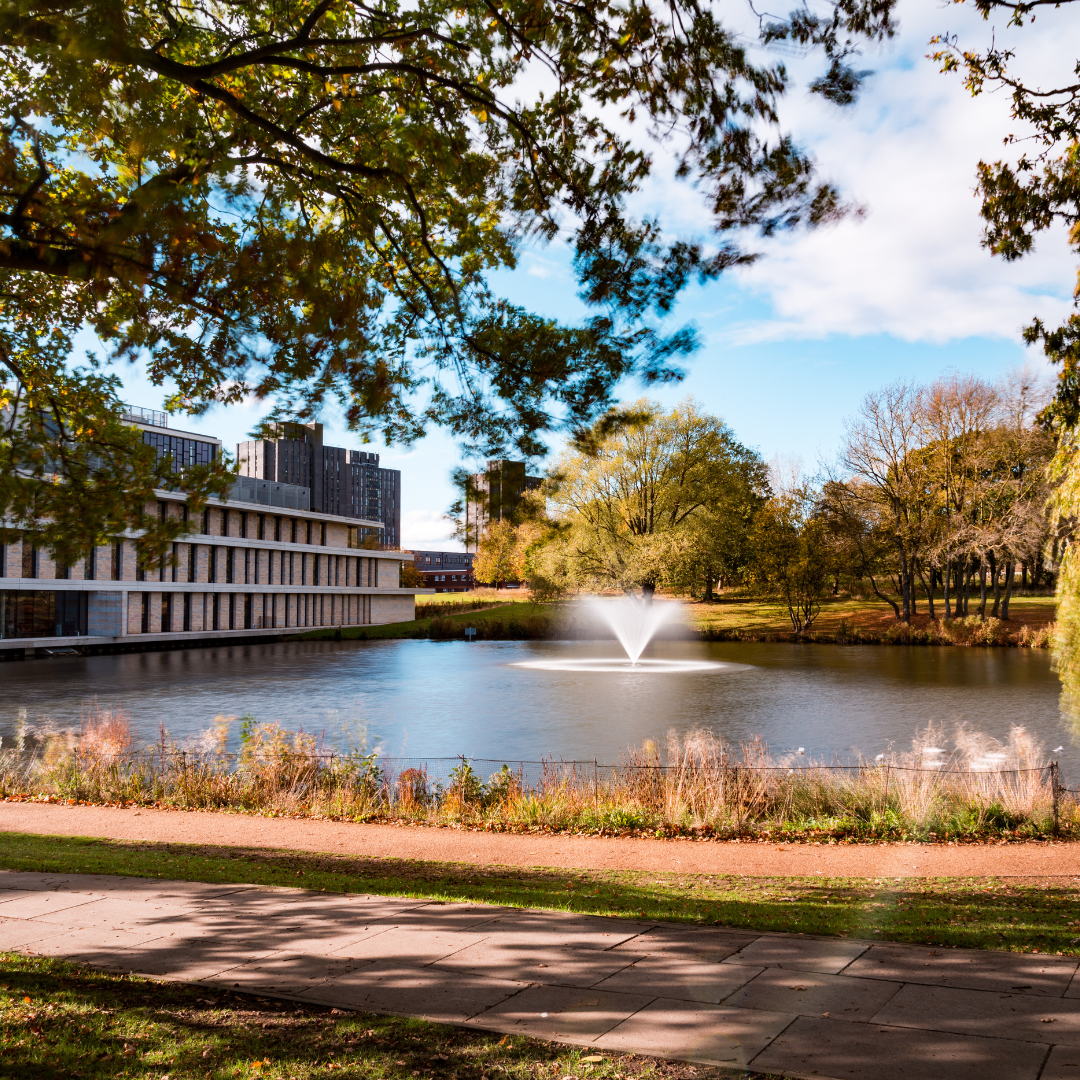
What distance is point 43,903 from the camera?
6.95 m

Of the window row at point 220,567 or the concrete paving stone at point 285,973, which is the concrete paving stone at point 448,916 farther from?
the window row at point 220,567

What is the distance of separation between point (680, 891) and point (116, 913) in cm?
500

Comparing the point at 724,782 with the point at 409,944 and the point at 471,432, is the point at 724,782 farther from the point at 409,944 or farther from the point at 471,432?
the point at 409,944

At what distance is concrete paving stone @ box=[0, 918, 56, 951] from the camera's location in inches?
232

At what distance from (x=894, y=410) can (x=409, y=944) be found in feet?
163

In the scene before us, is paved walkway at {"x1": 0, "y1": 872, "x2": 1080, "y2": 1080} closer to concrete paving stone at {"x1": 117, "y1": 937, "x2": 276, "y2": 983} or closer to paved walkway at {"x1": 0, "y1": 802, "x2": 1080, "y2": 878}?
concrete paving stone at {"x1": 117, "y1": 937, "x2": 276, "y2": 983}

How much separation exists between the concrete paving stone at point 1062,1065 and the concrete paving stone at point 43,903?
6.65 m

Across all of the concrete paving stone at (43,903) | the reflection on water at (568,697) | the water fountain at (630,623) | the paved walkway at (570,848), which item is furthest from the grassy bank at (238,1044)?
the water fountain at (630,623)

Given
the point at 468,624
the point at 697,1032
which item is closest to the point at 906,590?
the point at 468,624

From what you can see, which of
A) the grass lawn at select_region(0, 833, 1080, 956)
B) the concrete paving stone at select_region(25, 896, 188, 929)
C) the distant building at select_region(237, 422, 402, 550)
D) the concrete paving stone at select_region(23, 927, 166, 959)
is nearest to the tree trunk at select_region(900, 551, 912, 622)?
the grass lawn at select_region(0, 833, 1080, 956)

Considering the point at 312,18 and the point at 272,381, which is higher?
the point at 312,18

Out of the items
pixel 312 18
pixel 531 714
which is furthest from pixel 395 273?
pixel 531 714

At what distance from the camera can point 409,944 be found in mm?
5836

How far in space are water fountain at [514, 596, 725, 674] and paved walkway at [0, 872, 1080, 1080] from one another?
35.8 m
